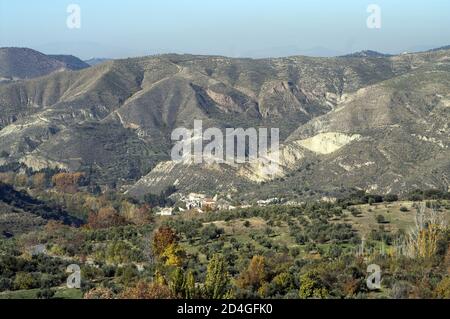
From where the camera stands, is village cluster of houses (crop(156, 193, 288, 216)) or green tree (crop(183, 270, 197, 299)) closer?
green tree (crop(183, 270, 197, 299))

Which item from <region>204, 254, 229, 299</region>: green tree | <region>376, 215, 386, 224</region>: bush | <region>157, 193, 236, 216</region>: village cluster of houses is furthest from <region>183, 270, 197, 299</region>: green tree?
<region>157, 193, 236, 216</region>: village cluster of houses

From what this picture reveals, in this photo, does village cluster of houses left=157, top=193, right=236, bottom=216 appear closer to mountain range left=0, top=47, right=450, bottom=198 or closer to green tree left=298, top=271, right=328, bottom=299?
mountain range left=0, top=47, right=450, bottom=198

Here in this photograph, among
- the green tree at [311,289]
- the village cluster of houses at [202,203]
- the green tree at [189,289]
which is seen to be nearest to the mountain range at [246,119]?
the village cluster of houses at [202,203]

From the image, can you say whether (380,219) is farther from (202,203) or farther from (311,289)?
(202,203)

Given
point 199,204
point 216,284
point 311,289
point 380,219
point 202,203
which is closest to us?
point 216,284

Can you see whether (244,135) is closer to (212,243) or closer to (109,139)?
(109,139)

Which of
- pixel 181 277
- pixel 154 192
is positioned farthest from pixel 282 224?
pixel 154 192

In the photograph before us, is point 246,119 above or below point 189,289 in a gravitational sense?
below

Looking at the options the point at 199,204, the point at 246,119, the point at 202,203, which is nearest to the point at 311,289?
the point at 202,203
